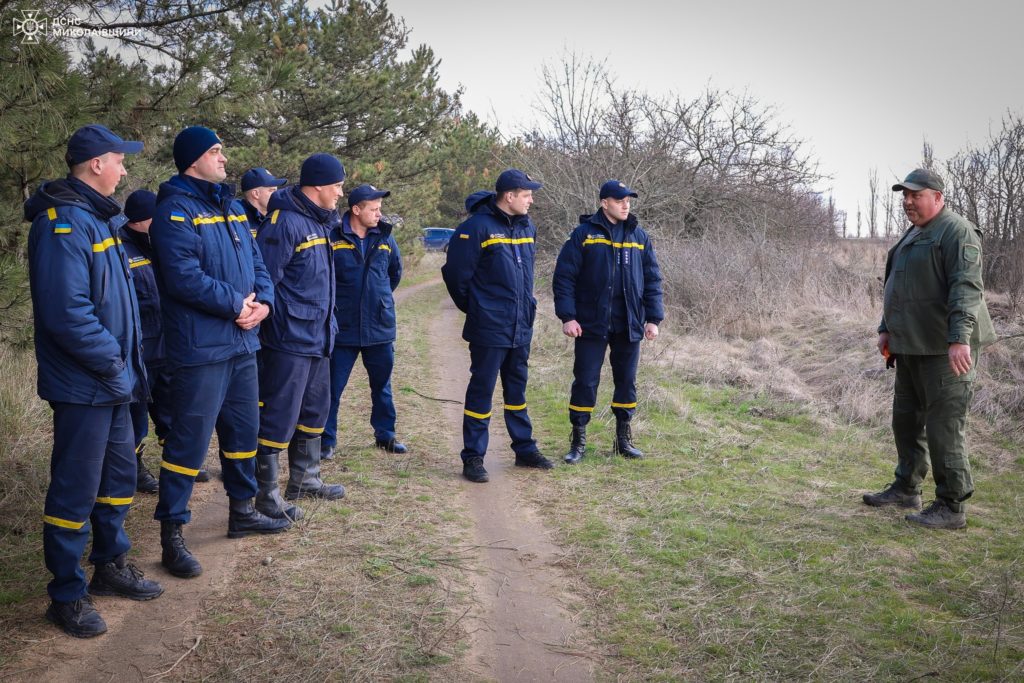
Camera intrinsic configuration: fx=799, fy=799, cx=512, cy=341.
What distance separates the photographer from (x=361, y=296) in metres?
6.55

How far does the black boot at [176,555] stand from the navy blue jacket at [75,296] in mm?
899

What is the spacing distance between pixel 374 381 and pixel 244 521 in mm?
2213

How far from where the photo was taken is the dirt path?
3.48 m

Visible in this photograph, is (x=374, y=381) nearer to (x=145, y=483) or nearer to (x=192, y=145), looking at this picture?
(x=145, y=483)

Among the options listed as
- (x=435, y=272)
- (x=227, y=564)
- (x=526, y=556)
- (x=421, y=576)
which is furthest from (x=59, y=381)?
(x=435, y=272)

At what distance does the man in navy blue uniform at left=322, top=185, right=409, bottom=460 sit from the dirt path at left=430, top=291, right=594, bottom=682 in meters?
1.07

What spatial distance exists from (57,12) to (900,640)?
666cm

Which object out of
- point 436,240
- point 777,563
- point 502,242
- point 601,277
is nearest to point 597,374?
point 601,277

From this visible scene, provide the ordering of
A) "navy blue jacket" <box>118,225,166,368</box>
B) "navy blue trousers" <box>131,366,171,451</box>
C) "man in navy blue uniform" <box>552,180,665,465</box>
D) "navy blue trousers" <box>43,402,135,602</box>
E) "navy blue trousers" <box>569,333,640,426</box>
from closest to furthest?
"navy blue trousers" <box>43,402,135,602</box> → "navy blue trousers" <box>131,366,171,451</box> → "navy blue jacket" <box>118,225,166,368</box> → "man in navy blue uniform" <box>552,180,665,465</box> → "navy blue trousers" <box>569,333,640,426</box>

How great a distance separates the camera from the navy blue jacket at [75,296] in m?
3.52

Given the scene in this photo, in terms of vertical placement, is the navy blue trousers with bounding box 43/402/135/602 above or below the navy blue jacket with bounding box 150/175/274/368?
below

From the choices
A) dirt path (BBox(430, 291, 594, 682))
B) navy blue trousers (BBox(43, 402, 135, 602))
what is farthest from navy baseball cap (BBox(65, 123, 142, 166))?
dirt path (BBox(430, 291, 594, 682))

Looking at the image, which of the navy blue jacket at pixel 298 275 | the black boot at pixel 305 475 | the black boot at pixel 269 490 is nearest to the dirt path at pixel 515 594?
the black boot at pixel 305 475

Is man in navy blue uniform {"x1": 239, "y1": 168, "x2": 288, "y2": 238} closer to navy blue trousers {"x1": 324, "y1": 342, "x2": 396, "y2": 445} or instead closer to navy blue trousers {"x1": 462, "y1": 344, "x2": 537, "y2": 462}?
navy blue trousers {"x1": 324, "y1": 342, "x2": 396, "y2": 445}
